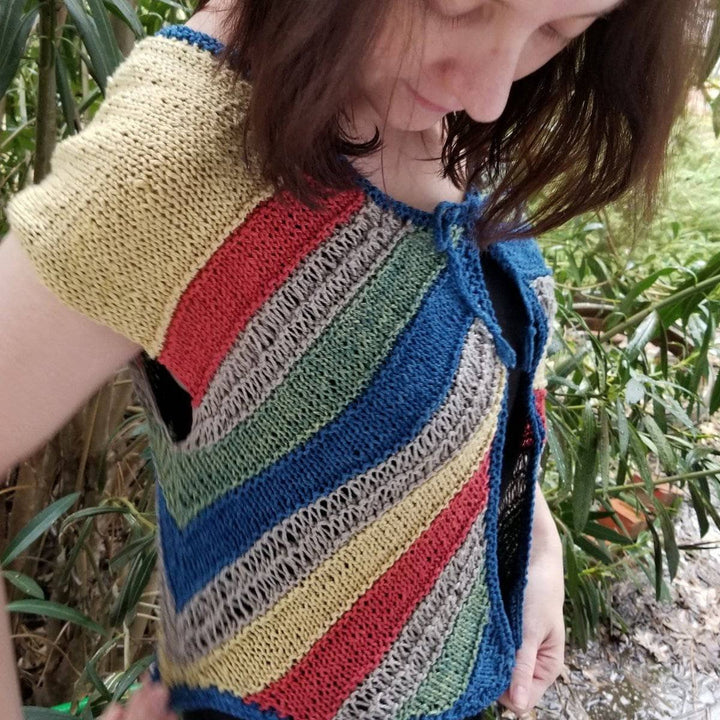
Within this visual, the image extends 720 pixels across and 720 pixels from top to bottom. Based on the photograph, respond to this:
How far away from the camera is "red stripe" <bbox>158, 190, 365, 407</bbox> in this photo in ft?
1.69

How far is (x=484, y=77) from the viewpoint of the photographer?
0.54 m

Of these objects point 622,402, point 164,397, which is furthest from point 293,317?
point 622,402

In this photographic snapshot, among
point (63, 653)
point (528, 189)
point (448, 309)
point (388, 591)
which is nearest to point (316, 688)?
point (388, 591)

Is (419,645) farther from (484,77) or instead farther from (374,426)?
(484,77)

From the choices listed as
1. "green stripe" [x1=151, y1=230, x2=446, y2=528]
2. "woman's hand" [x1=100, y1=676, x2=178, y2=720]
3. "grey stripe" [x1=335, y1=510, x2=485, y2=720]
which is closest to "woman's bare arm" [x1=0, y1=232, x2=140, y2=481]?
"green stripe" [x1=151, y1=230, x2=446, y2=528]

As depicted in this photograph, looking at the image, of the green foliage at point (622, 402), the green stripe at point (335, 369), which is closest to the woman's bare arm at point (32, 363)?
the green stripe at point (335, 369)

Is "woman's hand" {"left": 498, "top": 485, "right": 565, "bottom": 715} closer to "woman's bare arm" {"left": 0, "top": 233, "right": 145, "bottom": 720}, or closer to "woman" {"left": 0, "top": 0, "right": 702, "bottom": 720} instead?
"woman" {"left": 0, "top": 0, "right": 702, "bottom": 720}

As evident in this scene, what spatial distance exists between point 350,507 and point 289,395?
0.11 m

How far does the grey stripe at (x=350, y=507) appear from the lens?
1.91 ft

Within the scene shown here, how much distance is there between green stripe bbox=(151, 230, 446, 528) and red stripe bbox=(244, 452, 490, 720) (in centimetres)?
15

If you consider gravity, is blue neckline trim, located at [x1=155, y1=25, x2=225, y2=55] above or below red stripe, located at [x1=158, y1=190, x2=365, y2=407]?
above

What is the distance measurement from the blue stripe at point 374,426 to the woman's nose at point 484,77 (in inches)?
5.3

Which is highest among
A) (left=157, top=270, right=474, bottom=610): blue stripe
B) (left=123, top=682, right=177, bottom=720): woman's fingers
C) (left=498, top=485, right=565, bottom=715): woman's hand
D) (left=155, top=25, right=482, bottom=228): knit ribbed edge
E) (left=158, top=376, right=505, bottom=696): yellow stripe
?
(left=155, top=25, right=482, bottom=228): knit ribbed edge

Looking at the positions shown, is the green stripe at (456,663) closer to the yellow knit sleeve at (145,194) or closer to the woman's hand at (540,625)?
the woman's hand at (540,625)
